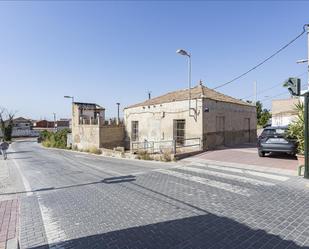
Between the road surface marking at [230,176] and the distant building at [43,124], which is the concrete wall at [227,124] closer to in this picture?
the road surface marking at [230,176]

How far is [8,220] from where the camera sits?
497 centimetres

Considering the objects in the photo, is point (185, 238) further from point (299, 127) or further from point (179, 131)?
point (179, 131)

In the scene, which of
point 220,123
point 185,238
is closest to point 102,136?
point 220,123

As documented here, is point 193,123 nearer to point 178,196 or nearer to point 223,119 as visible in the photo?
point 223,119

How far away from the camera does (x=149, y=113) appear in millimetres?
20125

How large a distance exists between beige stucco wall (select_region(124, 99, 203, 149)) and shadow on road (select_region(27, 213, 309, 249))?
11.3 metres

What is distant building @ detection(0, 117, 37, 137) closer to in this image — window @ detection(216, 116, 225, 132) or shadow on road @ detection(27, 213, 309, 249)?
window @ detection(216, 116, 225, 132)

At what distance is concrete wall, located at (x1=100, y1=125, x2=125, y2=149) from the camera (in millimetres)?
24138

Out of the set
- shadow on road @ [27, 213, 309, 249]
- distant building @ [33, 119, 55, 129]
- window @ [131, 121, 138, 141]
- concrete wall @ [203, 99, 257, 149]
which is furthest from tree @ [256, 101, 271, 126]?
distant building @ [33, 119, 55, 129]

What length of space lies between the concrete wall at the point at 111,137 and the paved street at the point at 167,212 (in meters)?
15.6

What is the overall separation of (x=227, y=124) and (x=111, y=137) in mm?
11573

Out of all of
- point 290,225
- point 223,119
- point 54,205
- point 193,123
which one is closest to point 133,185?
point 54,205

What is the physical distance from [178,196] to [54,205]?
3.07 meters

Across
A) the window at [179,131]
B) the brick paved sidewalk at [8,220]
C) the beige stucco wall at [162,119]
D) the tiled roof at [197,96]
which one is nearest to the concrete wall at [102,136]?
the beige stucco wall at [162,119]
